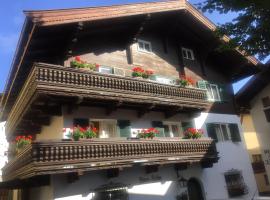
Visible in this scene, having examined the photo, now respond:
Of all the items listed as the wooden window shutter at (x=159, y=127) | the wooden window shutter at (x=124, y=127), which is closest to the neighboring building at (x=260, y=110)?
the wooden window shutter at (x=159, y=127)

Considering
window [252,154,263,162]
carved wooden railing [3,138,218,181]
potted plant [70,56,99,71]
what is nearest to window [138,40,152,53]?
potted plant [70,56,99,71]

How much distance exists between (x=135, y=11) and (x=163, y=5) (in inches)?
93.9

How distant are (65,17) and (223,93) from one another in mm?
12856

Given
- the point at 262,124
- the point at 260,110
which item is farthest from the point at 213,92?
the point at 262,124

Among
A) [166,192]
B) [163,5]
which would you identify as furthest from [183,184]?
[163,5]

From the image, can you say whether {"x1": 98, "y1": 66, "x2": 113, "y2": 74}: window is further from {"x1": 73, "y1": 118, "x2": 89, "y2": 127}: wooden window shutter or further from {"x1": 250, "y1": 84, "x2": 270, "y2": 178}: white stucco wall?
{"x1": 250, "y1": 84, "x2": 270, "y2": 178}: white stucco wall

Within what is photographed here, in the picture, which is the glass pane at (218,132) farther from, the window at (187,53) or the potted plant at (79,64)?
the potted plant at (79,64)

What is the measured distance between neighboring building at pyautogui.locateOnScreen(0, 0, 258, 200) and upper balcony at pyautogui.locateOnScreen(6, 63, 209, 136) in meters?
0.05

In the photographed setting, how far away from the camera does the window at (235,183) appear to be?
18203 millimetres

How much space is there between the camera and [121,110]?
15336 mm

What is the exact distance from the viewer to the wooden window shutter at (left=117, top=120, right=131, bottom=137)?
1487 cm

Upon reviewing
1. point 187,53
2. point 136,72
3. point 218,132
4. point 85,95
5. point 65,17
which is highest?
point 187,53

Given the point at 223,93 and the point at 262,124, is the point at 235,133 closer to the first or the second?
the point at 223,93

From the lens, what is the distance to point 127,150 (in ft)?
43.9
